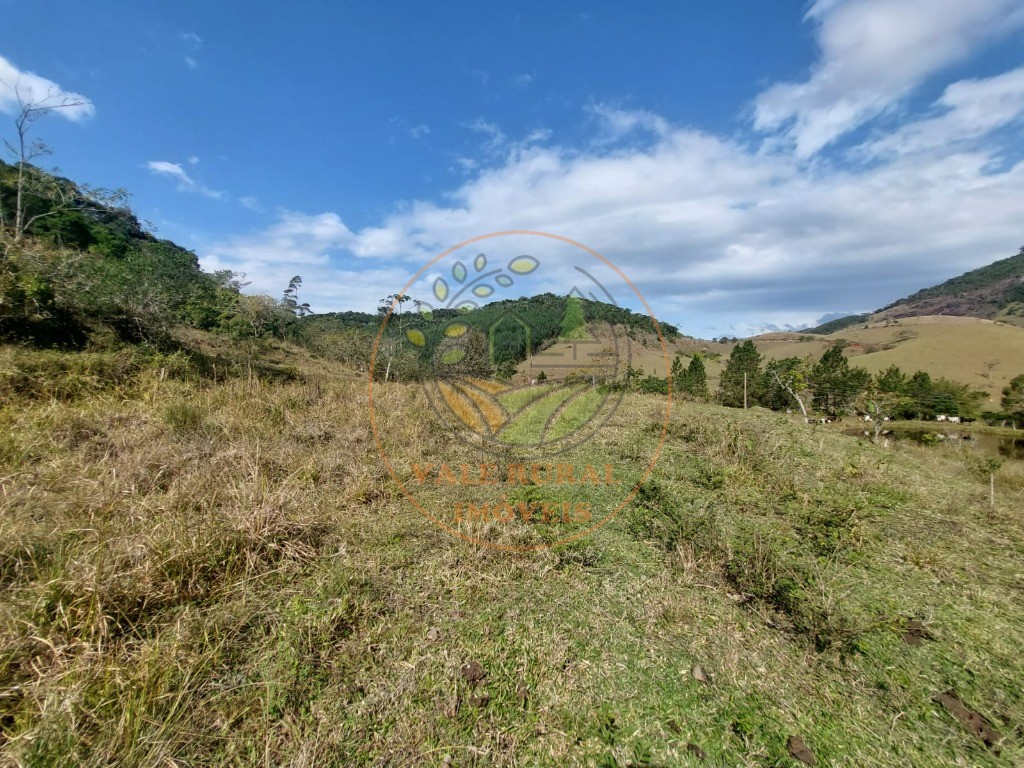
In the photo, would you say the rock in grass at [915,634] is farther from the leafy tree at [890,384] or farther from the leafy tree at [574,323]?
the leafy tree at [890,384]

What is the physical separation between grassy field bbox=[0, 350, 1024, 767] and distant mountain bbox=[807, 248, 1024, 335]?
130m

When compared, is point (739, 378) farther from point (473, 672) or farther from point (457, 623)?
point (473, 672)

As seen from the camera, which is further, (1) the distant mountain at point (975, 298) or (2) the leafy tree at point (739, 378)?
(1) the distant mountain at point (975, 298)

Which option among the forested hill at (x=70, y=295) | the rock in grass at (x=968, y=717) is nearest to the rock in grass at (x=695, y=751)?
the rock in grass at (x=968, y=717)

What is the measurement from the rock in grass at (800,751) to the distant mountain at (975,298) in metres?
132

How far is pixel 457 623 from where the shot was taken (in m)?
2.18

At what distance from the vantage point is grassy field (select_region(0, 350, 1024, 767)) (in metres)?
1.52

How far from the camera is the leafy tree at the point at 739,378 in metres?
28.0

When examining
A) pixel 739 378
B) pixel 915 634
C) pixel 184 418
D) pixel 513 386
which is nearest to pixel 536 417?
pixel 513 386

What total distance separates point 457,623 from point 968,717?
94.7 inches

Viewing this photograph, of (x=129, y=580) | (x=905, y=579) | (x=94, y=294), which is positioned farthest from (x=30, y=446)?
(x=905, y=579)

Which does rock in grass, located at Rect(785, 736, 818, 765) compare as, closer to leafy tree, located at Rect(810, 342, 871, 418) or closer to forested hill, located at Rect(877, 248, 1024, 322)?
leafy tree, located at Rect(810, 342, 871, 418)

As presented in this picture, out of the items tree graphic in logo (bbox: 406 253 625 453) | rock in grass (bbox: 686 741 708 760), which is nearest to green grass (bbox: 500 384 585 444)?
tree graphic in logo (bbox: 406 253 625 453)

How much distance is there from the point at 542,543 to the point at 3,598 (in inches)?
118
